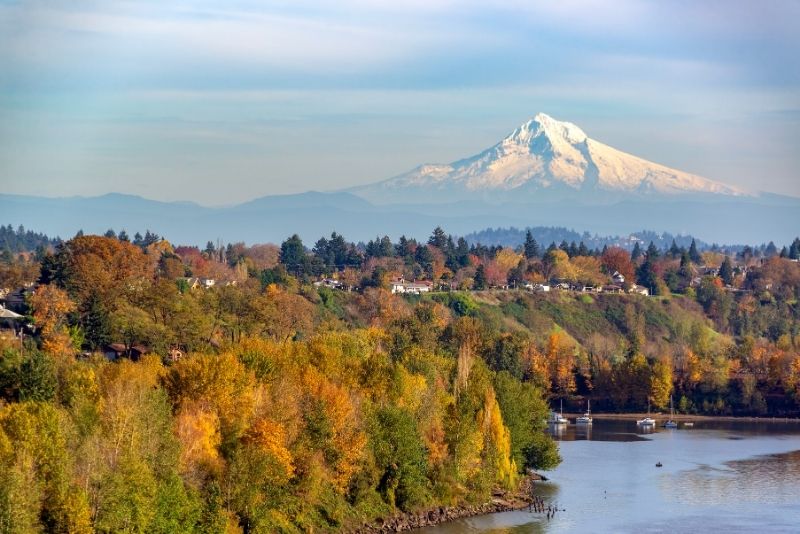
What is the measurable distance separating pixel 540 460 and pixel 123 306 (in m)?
14.5

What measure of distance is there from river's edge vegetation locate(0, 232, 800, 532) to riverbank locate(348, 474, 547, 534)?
26cm

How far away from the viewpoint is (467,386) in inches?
1544

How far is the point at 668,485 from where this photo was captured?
3997 centimetres

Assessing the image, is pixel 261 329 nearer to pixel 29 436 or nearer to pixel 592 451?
pixel 592 451

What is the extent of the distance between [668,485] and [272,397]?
13.9 m

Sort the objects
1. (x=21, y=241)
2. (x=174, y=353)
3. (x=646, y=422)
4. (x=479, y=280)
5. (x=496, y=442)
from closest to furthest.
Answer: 1. (x=496, y=442)
2. (x=174, y=353)
3. (x=646, y=422)
4. (x=479, y=280)
5. (x=21, y=241)

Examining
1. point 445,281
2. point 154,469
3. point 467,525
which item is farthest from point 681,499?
point 445,281

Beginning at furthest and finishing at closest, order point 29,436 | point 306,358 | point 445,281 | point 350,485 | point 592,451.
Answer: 1. point 445,281
2. point 592,451
3. point 306,358
4. point 350,485
5. point 29,436

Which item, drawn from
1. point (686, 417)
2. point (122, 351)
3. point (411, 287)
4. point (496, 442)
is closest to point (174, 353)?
point (122, 351)

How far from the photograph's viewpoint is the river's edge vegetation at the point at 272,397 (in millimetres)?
25969

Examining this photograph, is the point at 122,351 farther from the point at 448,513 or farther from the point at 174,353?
the point at 448,513

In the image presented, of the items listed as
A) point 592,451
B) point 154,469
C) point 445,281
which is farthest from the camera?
point 445,281

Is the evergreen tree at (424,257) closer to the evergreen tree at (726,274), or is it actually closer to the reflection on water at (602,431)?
the evergreen tree at (726,274)

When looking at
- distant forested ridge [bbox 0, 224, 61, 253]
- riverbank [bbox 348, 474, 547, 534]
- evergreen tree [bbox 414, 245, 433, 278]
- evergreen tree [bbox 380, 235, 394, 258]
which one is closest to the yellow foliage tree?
riverbank [bbox 348, 474, 547, 534]
